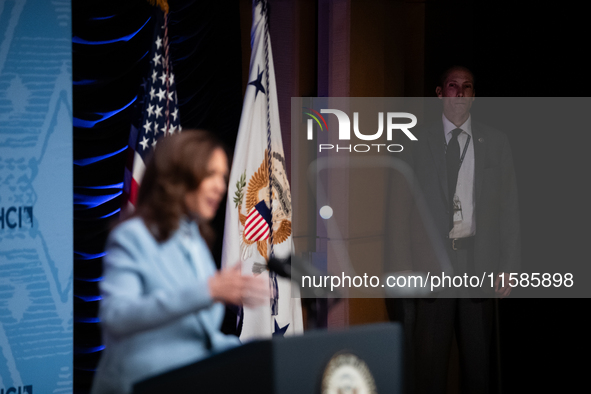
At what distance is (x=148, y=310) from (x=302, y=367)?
36cm

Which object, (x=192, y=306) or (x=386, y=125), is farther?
(x=386, y=125)

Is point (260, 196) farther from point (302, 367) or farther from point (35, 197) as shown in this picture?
point (302, 367)

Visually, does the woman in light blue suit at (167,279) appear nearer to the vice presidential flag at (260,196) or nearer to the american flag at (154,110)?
the american flag at (154,110)

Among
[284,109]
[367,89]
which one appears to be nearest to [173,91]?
[284,109]

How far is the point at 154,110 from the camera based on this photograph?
2812 millimetres

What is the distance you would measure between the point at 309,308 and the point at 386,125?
2467mm

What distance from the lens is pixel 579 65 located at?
3.22 metres

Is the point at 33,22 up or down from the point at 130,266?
up

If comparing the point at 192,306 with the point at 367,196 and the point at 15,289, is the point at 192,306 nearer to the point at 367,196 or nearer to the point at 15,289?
the point at 15,289

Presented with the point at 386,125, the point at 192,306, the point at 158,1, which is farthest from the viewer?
the point at 386,125

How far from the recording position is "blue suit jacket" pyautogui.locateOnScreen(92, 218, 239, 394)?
125cm

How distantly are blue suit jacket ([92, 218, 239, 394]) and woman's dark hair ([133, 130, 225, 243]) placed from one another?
0.04 m

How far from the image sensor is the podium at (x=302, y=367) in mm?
1091

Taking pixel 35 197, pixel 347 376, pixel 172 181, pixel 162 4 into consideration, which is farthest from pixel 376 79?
pixel 347 376
